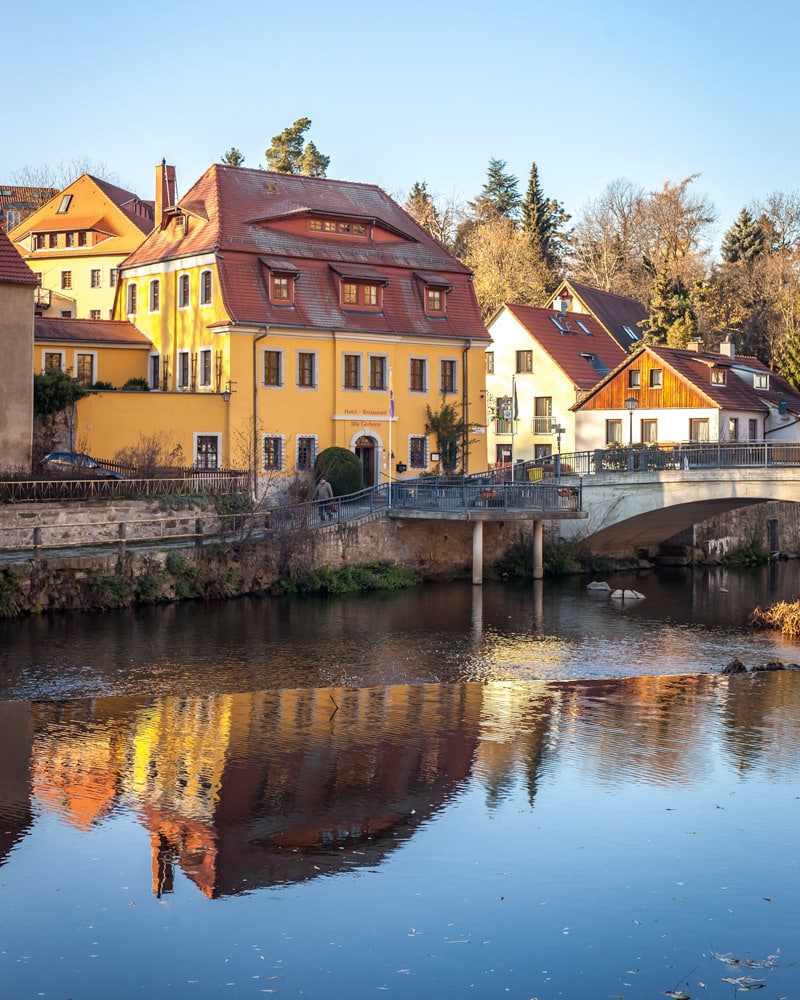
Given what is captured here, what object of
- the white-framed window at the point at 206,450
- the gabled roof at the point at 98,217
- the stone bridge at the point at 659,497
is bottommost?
the stone bridge at the point at 659,497

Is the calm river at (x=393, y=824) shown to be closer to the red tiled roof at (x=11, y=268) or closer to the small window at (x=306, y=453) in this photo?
the red tiled roof at (x=11, y=268)

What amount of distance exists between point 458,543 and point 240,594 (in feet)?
30.4

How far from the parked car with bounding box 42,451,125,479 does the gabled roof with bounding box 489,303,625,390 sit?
2711 centimetres

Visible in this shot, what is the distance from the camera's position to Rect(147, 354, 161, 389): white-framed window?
166ft

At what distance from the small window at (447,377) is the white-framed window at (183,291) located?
32.1 ft

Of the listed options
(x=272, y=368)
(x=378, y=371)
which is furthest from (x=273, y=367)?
(x=378, y=371)

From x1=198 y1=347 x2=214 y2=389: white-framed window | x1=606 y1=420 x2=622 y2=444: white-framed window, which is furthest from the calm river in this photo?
x1=606 y1=420 x2=622 y2=444: white-framed window

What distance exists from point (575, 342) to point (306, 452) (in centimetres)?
2244

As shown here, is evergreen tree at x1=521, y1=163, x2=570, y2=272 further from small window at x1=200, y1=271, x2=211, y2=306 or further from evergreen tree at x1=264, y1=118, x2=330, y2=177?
small window at x1=200, y1=271, x2=211, y2=306

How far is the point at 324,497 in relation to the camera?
43.0 metres

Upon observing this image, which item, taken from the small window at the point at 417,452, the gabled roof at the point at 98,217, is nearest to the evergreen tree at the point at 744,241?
the gabled roof at the point at 98,217

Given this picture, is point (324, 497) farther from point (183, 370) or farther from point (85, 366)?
point (85, 366)

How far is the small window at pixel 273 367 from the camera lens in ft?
154

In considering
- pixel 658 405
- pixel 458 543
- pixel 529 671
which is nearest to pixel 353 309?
pixel 458 543
